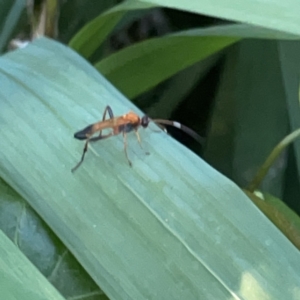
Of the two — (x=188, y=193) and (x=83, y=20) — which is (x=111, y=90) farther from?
(x=83, y=20)

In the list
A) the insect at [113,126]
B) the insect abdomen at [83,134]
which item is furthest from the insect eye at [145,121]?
the insect abdomen at [83,134]

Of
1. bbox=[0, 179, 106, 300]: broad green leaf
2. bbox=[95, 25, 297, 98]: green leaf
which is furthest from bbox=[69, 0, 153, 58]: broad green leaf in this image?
bbox=[0, 179, 106, 300]: broad green leaf

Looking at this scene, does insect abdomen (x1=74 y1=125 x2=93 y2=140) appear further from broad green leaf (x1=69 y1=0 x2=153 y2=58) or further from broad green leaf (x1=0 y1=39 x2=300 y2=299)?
broad green leaf (x1=69 y1=0 x2=153 y2=58)

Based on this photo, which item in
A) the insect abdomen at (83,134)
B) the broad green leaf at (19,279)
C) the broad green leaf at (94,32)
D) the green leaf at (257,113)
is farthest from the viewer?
the green leaf at (257,113)

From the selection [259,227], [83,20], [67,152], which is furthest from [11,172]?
[83,20]

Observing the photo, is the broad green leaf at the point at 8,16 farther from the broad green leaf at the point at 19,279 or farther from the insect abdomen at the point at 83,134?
the broad green leaf at the point at 19,279
